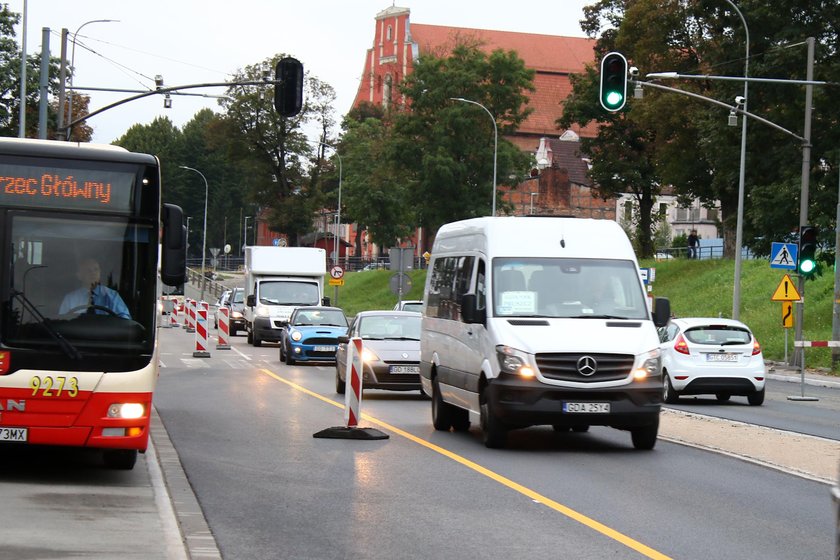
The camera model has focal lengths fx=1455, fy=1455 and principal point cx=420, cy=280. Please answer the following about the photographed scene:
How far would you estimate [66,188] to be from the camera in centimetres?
1212

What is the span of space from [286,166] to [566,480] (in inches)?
3619

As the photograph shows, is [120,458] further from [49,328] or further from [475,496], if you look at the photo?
[475,496]

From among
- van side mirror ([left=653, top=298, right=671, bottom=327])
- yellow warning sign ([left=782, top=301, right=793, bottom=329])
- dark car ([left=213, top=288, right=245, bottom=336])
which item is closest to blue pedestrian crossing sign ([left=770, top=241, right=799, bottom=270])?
yellow warning sign ([left=782, top=301, right=793, bottom=329])

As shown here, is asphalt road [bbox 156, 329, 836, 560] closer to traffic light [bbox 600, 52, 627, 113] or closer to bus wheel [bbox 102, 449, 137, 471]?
bus wheel [bbox 102, 449, 137, 471]

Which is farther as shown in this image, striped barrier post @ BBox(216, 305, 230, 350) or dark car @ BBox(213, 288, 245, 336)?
dark car @ BBox(213, 288, 245, 336)

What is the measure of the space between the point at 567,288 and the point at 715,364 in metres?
9.55

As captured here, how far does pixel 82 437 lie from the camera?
11492 millimetres

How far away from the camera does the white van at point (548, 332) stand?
49.6 feet

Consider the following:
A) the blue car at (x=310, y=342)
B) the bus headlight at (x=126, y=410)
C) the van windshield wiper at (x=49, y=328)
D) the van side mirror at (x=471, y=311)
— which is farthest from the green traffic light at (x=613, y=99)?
the van windshield wiper at (x=49, y=328)

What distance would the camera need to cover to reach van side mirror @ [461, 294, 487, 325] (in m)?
15.9

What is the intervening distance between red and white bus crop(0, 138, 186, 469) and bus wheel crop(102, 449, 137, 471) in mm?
10

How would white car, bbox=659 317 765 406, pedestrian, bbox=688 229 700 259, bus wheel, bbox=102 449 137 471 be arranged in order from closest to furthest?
bus wheel, bbox=102 449 137 471 → white car, bbox=659 317 765 406 → pedestrian, bbox=688 229 700 259

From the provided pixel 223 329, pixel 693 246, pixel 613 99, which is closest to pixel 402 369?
pixel 613 99

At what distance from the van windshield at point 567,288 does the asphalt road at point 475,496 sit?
1521 mm
